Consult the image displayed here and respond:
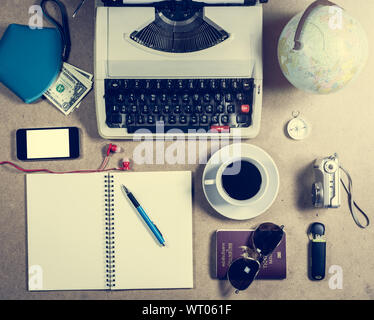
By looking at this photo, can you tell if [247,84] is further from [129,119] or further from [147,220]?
[147,220]

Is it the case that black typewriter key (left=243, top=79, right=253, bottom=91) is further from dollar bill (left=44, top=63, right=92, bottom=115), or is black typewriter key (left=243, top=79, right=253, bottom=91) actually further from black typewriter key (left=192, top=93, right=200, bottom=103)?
dollar bill (left=44, top=63, right=92, bottom=115)

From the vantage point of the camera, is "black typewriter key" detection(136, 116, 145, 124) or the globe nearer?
the globe

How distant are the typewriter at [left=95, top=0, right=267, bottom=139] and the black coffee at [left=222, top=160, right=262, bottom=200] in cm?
8

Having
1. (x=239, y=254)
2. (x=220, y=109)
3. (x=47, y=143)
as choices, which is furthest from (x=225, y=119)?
(x=47, y=143)

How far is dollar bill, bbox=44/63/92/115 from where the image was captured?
0.96 m

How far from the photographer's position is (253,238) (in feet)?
3.11

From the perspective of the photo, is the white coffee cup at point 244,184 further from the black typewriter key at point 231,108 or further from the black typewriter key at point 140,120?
the black typewriter key at point 140,120

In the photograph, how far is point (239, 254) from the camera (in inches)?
37.7

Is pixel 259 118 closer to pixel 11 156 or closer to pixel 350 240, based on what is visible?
pixel 350 240

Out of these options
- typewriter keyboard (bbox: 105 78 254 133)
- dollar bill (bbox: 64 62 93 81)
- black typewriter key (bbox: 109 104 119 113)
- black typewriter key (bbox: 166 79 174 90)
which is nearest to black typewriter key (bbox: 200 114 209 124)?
typewriter keyboard (bbox: 105 78 254 133)

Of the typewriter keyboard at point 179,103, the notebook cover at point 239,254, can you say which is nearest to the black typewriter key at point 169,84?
the typewriter keyboard at point 179,103

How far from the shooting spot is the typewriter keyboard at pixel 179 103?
90 cm

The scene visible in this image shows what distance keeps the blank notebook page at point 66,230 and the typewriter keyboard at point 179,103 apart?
19 centimetres
